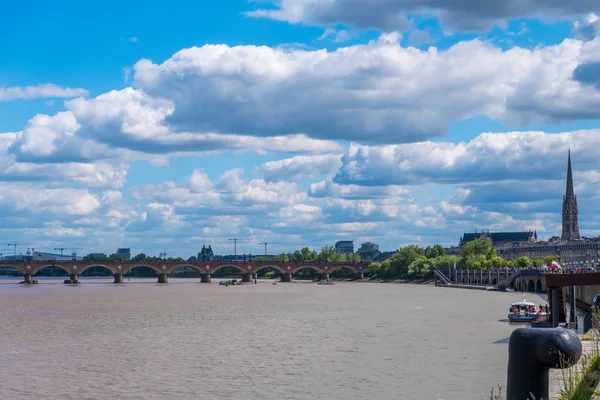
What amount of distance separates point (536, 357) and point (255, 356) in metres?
34.5

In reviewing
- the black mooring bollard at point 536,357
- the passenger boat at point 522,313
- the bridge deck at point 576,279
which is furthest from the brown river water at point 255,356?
the black mooring bollard at point 536,357

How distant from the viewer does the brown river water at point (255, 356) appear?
3875 centimetres

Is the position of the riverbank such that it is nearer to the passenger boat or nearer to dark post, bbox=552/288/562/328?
dark post, bbox=552/288/562/328

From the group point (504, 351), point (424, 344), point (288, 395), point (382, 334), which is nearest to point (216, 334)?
point (382, 334)

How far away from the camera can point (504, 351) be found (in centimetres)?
5209

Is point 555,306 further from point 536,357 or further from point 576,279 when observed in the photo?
point 536,357

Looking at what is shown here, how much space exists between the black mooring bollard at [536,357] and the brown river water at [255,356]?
15.8 meters

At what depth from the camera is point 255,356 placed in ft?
172

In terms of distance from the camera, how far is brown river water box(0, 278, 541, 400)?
38750mm

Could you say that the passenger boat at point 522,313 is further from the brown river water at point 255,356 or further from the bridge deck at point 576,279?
the bridge deck at point 576,279

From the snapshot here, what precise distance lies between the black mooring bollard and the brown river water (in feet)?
51.7

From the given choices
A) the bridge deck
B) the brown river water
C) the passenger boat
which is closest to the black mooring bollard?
the brown river water

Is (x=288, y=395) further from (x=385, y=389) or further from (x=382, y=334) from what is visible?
(x=382, y=334)

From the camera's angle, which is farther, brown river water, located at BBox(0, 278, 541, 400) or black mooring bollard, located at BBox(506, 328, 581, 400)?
brown river water, located at BBox(0, 278, 541, 400)
